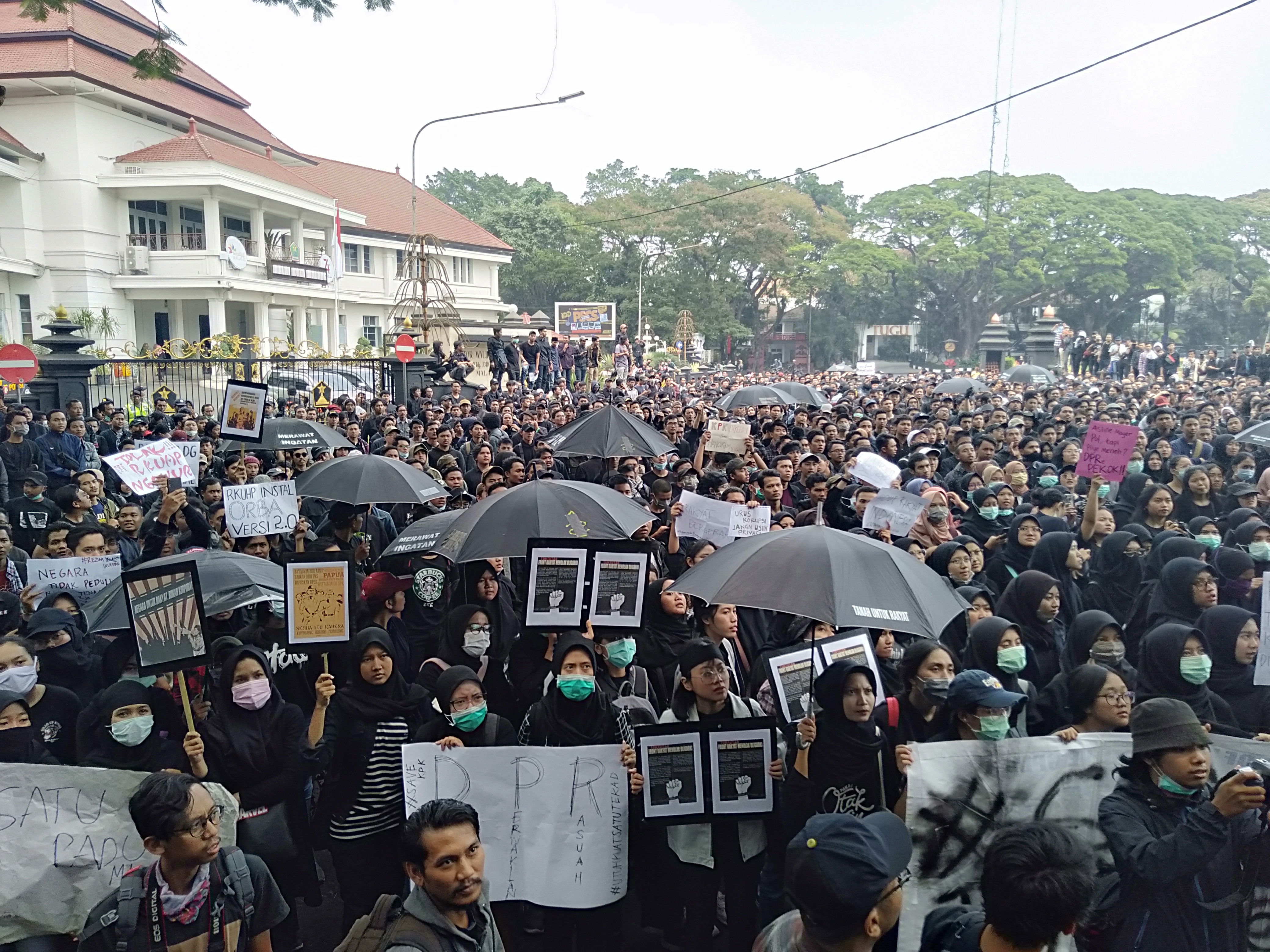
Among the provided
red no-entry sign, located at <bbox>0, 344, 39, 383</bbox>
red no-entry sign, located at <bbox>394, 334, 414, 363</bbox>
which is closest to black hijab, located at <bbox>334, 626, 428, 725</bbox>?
red no-entry sign, located at <bbox>0, 344, 39, 383</bbox>

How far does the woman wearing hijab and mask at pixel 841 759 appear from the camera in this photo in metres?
3.66

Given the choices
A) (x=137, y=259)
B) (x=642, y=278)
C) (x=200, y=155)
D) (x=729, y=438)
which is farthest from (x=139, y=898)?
(x=642, y=278)

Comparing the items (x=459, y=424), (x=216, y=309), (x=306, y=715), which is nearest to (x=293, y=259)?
(x=216, y=309)

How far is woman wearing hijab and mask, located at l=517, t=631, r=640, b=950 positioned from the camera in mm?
4020

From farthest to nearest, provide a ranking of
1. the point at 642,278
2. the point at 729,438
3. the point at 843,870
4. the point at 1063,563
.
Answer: the point at 642,278
the point at 729,438
the point at 1063,563
the point at 843,870

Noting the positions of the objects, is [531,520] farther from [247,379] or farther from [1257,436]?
[247,379]

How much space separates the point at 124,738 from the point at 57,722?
2.12 ft

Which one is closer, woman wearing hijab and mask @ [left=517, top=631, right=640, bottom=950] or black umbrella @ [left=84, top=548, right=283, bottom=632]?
woman wearing hijab and mask @ [left=517, top=631, right=640, bottom=950]

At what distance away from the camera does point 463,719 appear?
158 inches

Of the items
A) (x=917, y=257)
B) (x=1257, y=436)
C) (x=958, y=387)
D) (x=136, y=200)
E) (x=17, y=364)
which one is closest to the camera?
(x=1257, y=436)

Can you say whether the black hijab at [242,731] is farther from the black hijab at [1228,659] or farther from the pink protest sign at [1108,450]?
the pink protest sign at [1108,450]

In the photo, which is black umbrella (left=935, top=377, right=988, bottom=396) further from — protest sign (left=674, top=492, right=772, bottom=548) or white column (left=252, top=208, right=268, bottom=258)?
white column (left=252, top=208, right=268, bottom=258)

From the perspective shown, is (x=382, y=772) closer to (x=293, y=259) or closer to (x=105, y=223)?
(x=105, y=223)

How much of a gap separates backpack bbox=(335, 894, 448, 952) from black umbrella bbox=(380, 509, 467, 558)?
3490 mm
